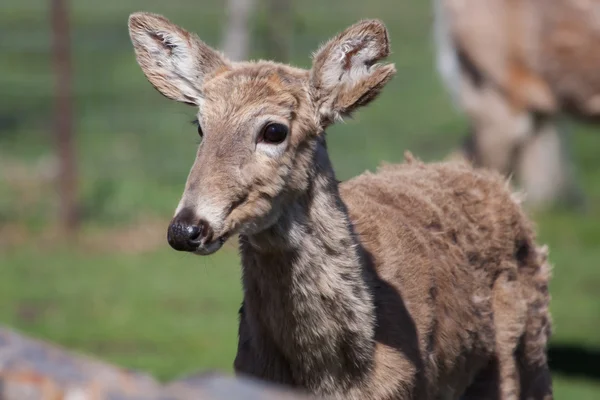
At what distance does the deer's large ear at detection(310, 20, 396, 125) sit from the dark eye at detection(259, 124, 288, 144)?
1.04 ft

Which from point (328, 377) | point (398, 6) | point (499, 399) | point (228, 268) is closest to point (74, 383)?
point (328, 377)

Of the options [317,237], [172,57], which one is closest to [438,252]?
[317,237]

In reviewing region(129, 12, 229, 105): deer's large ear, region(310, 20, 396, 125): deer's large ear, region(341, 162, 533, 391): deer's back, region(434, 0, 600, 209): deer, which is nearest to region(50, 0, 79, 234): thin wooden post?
region(434, 0, 600, 209): deer

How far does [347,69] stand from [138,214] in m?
8.94

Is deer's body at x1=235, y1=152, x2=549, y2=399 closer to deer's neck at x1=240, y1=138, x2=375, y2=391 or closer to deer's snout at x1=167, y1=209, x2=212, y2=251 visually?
deer's neck at x1=240, y1=138, x2=375, y2=391

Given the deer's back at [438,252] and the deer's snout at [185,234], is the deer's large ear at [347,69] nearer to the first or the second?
the deer's back at [438,252]

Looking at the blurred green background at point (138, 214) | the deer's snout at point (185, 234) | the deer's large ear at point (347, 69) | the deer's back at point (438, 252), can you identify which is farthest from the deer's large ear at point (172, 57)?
the deer's snout at point (185, 234)

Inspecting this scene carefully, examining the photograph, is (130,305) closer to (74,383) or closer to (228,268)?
(228,268)

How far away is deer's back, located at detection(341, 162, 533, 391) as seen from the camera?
584cm

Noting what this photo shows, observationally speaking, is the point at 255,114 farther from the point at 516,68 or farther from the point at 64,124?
the point at 64,124

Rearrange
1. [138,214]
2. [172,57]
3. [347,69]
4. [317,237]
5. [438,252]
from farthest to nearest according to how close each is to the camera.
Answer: [138,214] → [438,252] → [172,57] → [347,69] → [317,237]

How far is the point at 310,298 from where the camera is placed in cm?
546

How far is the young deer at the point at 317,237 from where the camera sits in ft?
17.5

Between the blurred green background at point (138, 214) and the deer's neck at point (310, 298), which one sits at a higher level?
the blurred green background at point (138, 214)
